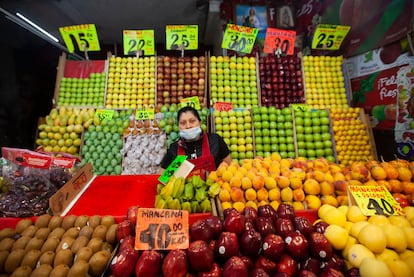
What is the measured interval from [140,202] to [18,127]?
5.11m

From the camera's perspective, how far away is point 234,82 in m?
4.69

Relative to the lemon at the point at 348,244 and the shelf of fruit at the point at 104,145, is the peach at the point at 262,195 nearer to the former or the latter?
the lemon at the point at 348,244

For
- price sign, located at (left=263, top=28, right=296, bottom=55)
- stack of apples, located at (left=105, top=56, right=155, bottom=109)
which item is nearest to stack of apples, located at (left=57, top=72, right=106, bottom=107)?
stack of apples, located at (left=105, top=56, right=155, bottom=109)

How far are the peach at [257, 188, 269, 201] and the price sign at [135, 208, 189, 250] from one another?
73 centimetres

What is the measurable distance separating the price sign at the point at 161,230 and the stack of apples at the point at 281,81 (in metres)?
3.69

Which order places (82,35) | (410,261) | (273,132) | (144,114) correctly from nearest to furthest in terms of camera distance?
1. (410,261)
2. (273,132)
3. (144,114)
4. (82,35)

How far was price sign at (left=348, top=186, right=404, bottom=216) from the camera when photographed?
1591 millimetres

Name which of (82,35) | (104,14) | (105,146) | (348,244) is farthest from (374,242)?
(104,14)

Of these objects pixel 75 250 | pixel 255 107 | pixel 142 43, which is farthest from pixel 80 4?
pixel 75 250

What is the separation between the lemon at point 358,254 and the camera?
3.84ft

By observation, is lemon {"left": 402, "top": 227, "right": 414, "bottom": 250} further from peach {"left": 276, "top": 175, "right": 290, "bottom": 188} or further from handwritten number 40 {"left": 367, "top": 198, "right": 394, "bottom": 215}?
peach {"left": 276, "top": 175, "right": 290, "bottom": 188}

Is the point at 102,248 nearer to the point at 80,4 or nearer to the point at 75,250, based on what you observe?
the point at 75,250

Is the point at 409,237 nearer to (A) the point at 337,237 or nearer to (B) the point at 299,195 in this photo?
(A) the point at 337,237

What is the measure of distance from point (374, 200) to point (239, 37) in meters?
3.76
